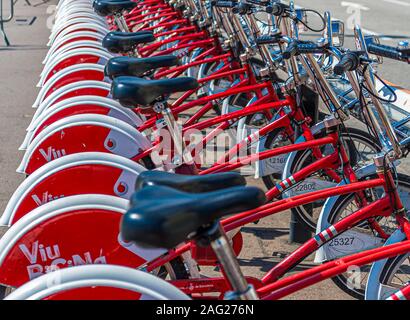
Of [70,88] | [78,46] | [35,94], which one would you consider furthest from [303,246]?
[35,94]

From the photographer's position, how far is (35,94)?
9195 mm

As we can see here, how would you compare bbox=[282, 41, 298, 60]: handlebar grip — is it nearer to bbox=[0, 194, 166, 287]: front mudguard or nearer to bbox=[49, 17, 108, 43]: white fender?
bbox=[0, 194, 166, 287]: front mudguard

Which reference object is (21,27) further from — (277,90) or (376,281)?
(376,281)

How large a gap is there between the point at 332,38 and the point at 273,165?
1.09 meters

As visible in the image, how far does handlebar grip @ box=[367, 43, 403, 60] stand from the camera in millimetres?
3101

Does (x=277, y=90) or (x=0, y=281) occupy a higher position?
(x=277, y=90)

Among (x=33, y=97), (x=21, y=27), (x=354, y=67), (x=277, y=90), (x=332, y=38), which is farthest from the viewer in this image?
(x=21, y=27)

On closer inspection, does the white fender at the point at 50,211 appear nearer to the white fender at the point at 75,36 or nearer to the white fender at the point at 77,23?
the white fender at the point at 75,36

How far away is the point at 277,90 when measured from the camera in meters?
5.45

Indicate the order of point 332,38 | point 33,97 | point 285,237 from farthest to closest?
point 33,97 < point 285,237 < point 332,38

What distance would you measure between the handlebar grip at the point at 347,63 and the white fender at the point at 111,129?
1537mm

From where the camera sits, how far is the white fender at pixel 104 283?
8.07ft
